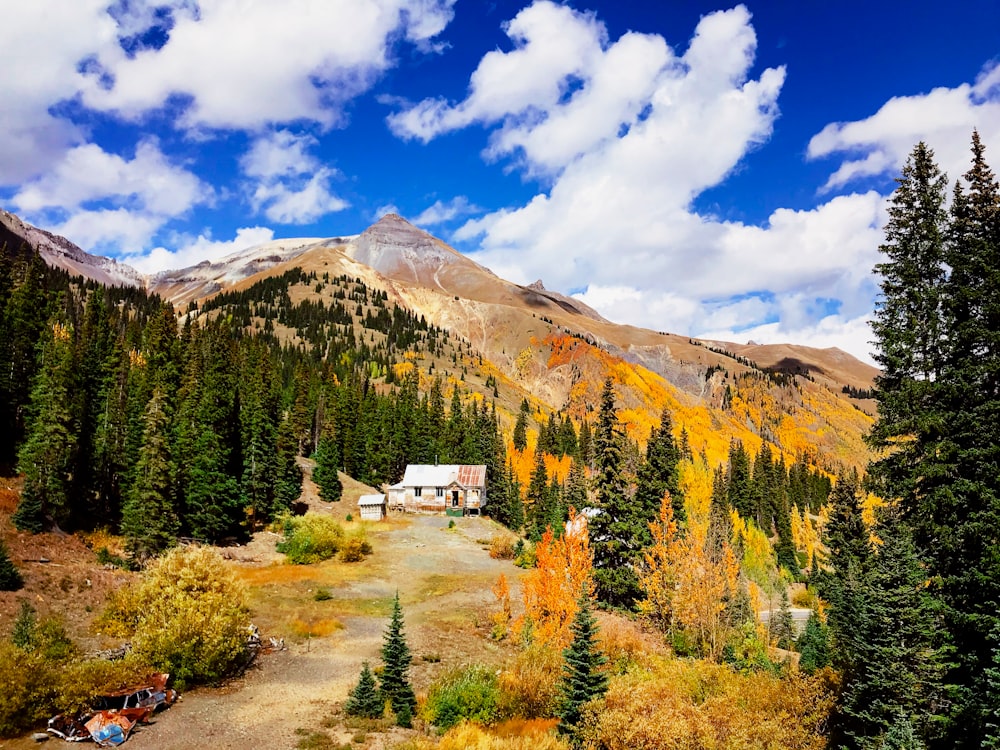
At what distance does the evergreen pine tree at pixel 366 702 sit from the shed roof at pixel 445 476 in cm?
6400

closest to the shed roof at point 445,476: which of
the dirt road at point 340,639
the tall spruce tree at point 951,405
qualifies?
the dirt road at point 340,639

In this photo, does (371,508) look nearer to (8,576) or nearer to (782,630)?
(8,576)

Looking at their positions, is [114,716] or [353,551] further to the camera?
[353,551]

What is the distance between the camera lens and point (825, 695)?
18.4 meters

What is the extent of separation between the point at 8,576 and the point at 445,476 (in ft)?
201

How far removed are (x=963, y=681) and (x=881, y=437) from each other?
733cm

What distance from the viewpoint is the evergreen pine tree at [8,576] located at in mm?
31906

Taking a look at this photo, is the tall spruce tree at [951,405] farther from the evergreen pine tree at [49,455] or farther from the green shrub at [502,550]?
the evergreen pine tree at [49,455]

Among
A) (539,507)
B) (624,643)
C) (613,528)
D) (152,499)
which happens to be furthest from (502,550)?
(152,499)

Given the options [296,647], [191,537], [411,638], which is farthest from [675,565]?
[191,537]

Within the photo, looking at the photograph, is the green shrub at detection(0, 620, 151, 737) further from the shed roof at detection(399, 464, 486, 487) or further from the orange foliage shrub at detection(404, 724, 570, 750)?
the shed roof at detection(399, 464, 486, 487)

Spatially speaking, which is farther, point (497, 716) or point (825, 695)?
point (497, 716)

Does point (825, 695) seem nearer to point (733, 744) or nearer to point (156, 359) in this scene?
point (733, 744)

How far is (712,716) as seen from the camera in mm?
17141
